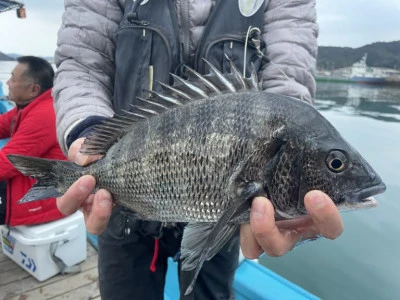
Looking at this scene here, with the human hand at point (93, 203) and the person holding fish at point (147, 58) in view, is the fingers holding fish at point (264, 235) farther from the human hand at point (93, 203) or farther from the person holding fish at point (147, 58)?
the human hand at point (93, 203)

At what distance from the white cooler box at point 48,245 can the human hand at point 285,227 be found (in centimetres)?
218

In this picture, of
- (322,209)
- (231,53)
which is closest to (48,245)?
(231,53)

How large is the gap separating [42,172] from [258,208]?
2.97ft

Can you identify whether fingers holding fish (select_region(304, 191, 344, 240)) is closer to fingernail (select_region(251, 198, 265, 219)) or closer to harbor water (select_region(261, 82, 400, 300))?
fingernail (select_region(251, 198, 265, 219))

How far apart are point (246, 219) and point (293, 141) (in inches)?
12.1

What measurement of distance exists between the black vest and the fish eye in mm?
665

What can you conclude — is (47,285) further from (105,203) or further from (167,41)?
(167,41)

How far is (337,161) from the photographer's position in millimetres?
1081

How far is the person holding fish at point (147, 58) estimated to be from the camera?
5.14 ft

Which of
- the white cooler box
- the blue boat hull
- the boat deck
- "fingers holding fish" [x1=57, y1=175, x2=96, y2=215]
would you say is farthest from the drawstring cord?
the white cooler box


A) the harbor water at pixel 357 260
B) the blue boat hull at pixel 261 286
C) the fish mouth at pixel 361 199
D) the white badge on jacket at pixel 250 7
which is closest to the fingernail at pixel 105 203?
the fish mouth at pixel 361 199

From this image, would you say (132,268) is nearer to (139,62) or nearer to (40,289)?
(139,62)

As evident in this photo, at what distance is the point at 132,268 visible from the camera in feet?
5.70

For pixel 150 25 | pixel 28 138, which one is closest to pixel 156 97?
pixel 150 25
